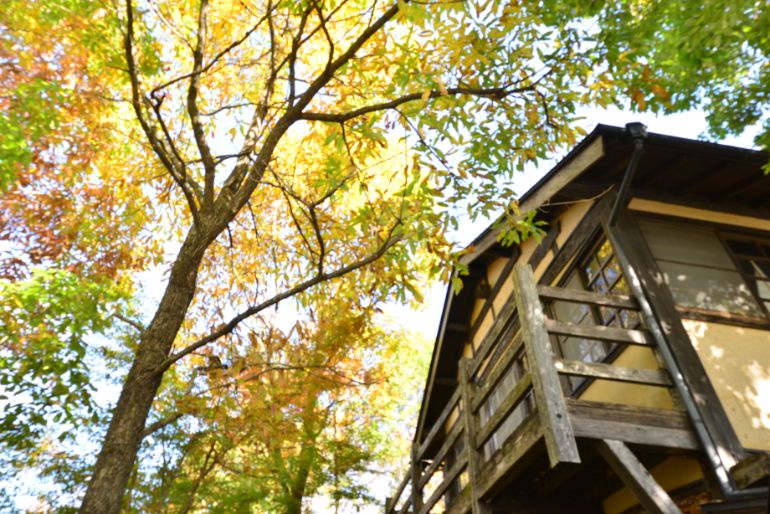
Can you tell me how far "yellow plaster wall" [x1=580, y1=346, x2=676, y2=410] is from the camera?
18.4 ft

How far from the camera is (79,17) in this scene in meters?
6.07

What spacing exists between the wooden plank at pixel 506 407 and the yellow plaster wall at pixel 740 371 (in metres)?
2.03

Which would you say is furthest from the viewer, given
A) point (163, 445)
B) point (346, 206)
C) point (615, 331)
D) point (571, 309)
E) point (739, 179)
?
point (163, 445)

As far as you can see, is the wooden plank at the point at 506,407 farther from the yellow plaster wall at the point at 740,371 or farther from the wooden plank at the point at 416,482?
the wooden plank at the point at 416,482

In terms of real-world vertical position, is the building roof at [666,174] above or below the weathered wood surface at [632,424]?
above

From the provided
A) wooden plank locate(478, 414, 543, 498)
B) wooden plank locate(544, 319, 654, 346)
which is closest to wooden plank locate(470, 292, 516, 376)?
wooden plank locate(544, 319, 654, 346)

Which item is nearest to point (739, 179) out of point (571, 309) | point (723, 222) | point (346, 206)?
point (723, 222)

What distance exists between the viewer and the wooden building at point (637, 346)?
4.75 m

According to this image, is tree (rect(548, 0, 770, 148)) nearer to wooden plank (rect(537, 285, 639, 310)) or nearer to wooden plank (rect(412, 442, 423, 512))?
wooden plank (rect(537, 285, 639, 310))

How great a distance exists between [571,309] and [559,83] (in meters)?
3.62

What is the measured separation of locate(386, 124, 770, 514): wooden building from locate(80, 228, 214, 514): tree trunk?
3.37 meters

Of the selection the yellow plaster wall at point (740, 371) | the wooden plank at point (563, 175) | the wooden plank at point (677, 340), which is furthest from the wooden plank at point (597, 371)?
the wooden plank at point (563, 175)

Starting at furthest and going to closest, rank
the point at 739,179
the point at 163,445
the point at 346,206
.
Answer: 1. the point at 163,445
2. the point at 346,206
3. the point at 739,179

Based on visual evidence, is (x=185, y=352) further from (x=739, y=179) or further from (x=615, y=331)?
(x=739, y=179)
